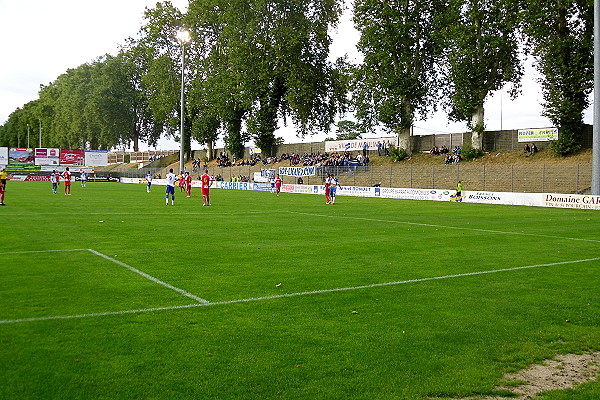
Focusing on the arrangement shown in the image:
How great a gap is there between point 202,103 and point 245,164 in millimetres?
10220

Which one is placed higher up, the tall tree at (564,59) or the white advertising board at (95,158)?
the tall tree at (564,59)

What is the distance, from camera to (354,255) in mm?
12117

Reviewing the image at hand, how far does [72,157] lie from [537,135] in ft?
238

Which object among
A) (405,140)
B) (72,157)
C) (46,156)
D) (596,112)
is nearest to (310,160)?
(405,140)

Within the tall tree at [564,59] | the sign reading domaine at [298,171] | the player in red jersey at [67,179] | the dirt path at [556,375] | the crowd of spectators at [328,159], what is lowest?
the dirt path at [556,375]

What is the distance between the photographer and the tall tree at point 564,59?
41.9m

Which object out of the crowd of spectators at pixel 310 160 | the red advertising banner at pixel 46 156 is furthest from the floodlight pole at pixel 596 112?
the red advertising banner at pixel 46 156

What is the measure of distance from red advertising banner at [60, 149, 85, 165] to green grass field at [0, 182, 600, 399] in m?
83.1

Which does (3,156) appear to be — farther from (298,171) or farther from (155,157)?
(298,171)

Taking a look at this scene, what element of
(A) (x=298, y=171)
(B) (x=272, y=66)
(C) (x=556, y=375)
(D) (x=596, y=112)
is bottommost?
(C) (x=556, y=375)

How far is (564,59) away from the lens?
142 ft

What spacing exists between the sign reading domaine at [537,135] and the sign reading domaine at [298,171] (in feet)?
65.0

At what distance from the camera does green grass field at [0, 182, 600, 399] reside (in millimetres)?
4777

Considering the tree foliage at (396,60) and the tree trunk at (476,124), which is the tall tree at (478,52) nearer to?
the tree trunk at (476,124)
